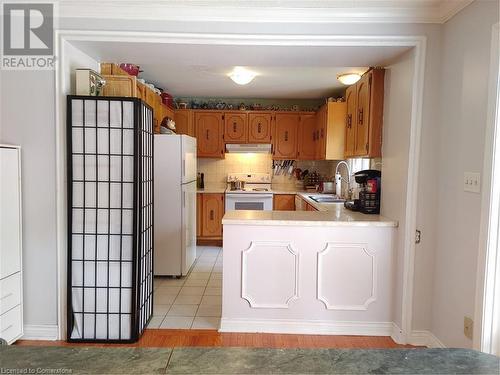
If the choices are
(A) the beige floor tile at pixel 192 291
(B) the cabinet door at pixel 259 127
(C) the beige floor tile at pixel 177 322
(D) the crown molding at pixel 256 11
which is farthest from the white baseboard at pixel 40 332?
(B) the cabinet door at pixel 259 127

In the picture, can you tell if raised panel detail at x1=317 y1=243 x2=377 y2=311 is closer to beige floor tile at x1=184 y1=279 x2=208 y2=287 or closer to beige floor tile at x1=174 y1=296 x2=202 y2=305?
beige floor tile at x1=174 y1=296 x2=202 y2=305

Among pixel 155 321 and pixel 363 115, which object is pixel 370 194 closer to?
pixel 363 115

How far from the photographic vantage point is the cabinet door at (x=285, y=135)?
5188 millimetres

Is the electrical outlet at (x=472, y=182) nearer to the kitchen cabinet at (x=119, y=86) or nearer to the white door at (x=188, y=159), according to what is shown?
the kitchen cabinet at (x=119, y=86)

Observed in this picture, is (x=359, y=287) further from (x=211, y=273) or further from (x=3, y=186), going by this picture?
(x=3, y=186)

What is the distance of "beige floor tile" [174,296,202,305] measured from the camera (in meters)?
3.04

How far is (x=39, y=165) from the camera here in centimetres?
232

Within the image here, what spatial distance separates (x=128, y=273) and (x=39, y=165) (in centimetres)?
100

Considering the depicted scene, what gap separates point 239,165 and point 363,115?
9.44ft

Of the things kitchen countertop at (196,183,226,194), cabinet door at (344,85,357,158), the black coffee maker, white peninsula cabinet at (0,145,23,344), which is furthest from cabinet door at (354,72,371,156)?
white peninsula cabinet at (0,145,23,344)

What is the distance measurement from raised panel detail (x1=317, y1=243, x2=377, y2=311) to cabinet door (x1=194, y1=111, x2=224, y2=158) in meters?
3.13

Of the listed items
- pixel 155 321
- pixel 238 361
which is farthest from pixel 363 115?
pixel 238 361

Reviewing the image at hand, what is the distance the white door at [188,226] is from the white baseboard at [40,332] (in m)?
1.47

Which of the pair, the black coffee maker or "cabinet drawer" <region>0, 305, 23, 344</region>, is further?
the black coffee maker
